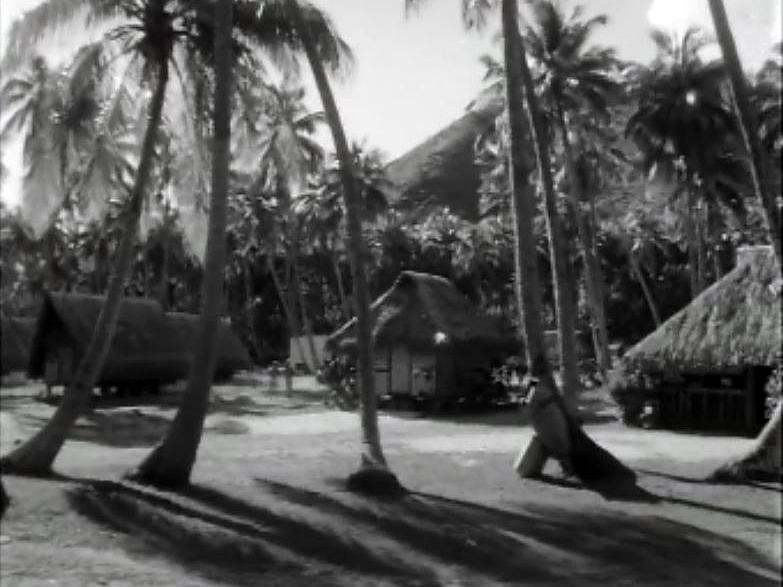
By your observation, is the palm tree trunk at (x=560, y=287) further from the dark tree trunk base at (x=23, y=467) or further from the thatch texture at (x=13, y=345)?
the thatch texture at (x=13, y=345)

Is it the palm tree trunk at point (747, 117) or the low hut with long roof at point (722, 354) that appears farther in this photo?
the low hut with long roof at point (722, 354)

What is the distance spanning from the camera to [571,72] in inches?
1230

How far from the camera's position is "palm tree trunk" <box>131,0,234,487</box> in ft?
42.0

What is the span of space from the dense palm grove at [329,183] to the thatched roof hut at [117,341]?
151 inches

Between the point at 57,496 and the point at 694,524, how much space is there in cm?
765

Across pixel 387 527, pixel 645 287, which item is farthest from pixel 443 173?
pixel 387 527

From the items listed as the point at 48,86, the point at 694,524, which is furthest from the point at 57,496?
the point at 694,524

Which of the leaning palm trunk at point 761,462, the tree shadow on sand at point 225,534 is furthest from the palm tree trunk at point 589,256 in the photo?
the tree shadow on sand at point 225,534

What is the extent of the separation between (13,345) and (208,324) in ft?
117

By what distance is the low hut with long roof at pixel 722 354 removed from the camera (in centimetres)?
2089

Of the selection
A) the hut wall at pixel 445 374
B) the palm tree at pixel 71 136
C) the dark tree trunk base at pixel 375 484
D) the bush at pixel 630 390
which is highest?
the palm tree at pixel 71 136

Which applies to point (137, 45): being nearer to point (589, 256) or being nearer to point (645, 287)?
point (589, 256)

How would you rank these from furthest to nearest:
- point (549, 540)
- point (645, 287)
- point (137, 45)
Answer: point (645, 287) → point (137, 45) → point (549, 540)

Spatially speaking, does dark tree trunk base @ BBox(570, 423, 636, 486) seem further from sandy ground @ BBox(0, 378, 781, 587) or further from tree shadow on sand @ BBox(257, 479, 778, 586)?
tree shadow on sand @ BBox(257, 479, 778, 586)
